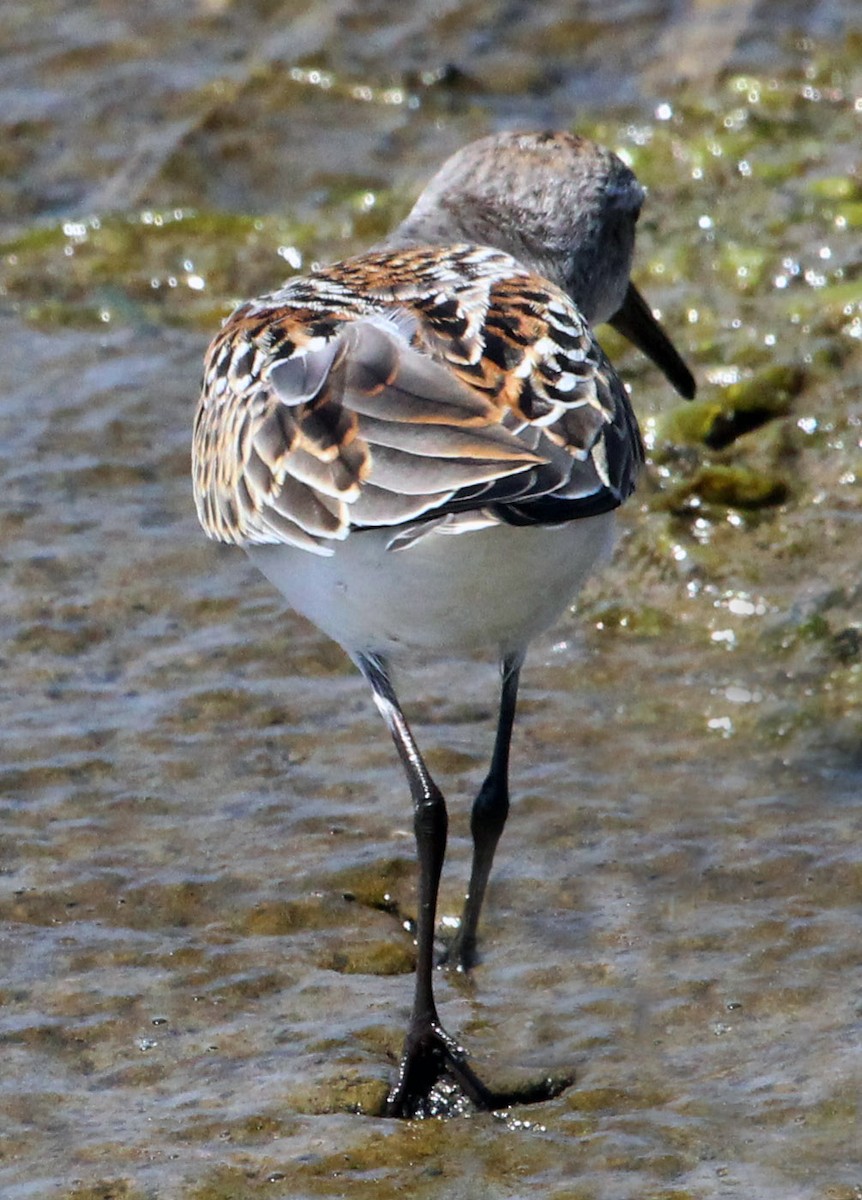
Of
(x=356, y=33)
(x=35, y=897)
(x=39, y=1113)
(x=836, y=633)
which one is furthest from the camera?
(x=356, y=33)

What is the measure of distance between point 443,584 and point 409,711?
1798 mm

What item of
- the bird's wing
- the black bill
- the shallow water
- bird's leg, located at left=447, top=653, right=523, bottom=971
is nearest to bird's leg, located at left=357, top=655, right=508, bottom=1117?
the shallow water

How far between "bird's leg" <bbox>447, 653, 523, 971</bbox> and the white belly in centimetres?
27

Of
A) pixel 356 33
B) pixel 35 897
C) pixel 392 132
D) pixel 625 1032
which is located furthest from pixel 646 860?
pixel 356 33

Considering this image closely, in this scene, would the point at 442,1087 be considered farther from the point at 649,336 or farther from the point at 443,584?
the point at 649,336

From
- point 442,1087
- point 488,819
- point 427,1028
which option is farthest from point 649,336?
point 442,1087

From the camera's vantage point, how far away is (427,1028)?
441 cm

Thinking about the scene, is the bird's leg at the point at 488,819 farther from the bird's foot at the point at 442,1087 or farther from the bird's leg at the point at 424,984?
the bird's foot at the point at 442,1087

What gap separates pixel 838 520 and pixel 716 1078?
9.30 feet

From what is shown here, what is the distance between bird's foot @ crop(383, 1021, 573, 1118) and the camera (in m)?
4.28

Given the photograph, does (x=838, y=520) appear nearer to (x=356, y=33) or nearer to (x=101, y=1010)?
(x=101, y=1010)

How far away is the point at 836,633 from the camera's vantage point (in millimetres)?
6098

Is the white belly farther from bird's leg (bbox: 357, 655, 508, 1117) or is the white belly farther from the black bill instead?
the black bill

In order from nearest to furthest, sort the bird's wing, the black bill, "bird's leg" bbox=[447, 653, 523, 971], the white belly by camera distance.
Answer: the bird's wing < the white belly < "bird's leg" bbox=[447, 653, 523, 971] < the black bill
